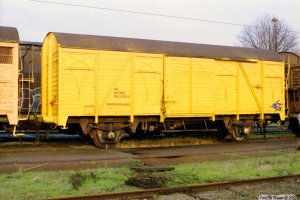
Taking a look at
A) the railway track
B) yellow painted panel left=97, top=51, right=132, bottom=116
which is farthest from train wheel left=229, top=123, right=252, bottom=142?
the railway track

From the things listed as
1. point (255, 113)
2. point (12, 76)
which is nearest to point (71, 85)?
point (12, 76)

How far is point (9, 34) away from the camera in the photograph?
14.3 meters

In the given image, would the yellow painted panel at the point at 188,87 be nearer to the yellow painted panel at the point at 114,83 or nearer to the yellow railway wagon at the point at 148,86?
the yellow railway wagon at the point at 148,86

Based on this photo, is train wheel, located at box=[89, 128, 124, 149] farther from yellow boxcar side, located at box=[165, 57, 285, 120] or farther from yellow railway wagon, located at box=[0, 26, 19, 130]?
yellow railway wagon, located at box=[0, 26, 19, 130]

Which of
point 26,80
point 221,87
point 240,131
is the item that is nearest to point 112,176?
point 26,80

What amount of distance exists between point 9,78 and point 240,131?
9830mm

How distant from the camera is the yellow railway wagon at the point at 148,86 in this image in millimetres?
14578

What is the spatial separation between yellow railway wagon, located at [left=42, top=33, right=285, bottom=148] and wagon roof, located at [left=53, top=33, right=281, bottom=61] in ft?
0.12

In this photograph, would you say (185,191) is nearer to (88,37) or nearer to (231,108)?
(88,37)

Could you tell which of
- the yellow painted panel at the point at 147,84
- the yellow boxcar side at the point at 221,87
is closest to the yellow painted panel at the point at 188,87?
the yellow boxcar side at the point at 221,87

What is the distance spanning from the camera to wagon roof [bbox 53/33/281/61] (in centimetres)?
1470

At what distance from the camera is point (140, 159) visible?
12.4 meters

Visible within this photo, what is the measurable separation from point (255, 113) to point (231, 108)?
1.38 metres

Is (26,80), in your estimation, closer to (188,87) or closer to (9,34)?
(9,34)
